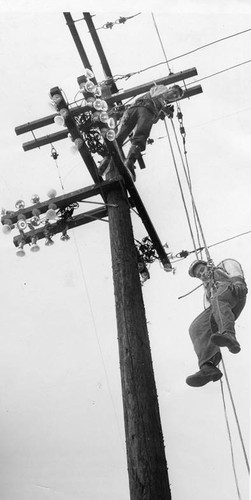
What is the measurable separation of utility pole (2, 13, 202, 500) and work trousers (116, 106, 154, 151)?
477mm

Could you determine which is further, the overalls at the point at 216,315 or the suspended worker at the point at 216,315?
the overalls at the point at 216,315

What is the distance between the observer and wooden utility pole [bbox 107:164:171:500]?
2.87m

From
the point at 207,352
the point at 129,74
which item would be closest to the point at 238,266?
the point at 207,352

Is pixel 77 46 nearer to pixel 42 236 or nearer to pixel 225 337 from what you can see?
pixel 42 236

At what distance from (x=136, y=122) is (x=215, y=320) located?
3.10m

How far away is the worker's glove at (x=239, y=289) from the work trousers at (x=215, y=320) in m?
0.03

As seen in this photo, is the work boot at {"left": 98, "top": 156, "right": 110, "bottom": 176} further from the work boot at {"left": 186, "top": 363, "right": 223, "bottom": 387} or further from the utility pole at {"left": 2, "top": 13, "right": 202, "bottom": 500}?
the work boot at {"left": 186, "top": 363, "right": 223, "bottom": 387}

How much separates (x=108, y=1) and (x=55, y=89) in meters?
1.80

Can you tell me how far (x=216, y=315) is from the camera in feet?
15.7

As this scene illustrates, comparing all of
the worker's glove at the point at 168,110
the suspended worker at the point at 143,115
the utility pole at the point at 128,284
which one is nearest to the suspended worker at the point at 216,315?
the utility pole at the point at 128,284

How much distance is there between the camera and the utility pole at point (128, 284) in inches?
116

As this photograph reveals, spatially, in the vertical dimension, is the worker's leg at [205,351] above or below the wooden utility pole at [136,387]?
below

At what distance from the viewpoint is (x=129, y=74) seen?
730cm

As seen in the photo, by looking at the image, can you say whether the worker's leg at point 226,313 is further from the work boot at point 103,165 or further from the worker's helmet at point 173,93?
the worker's helmet at point 173,93
